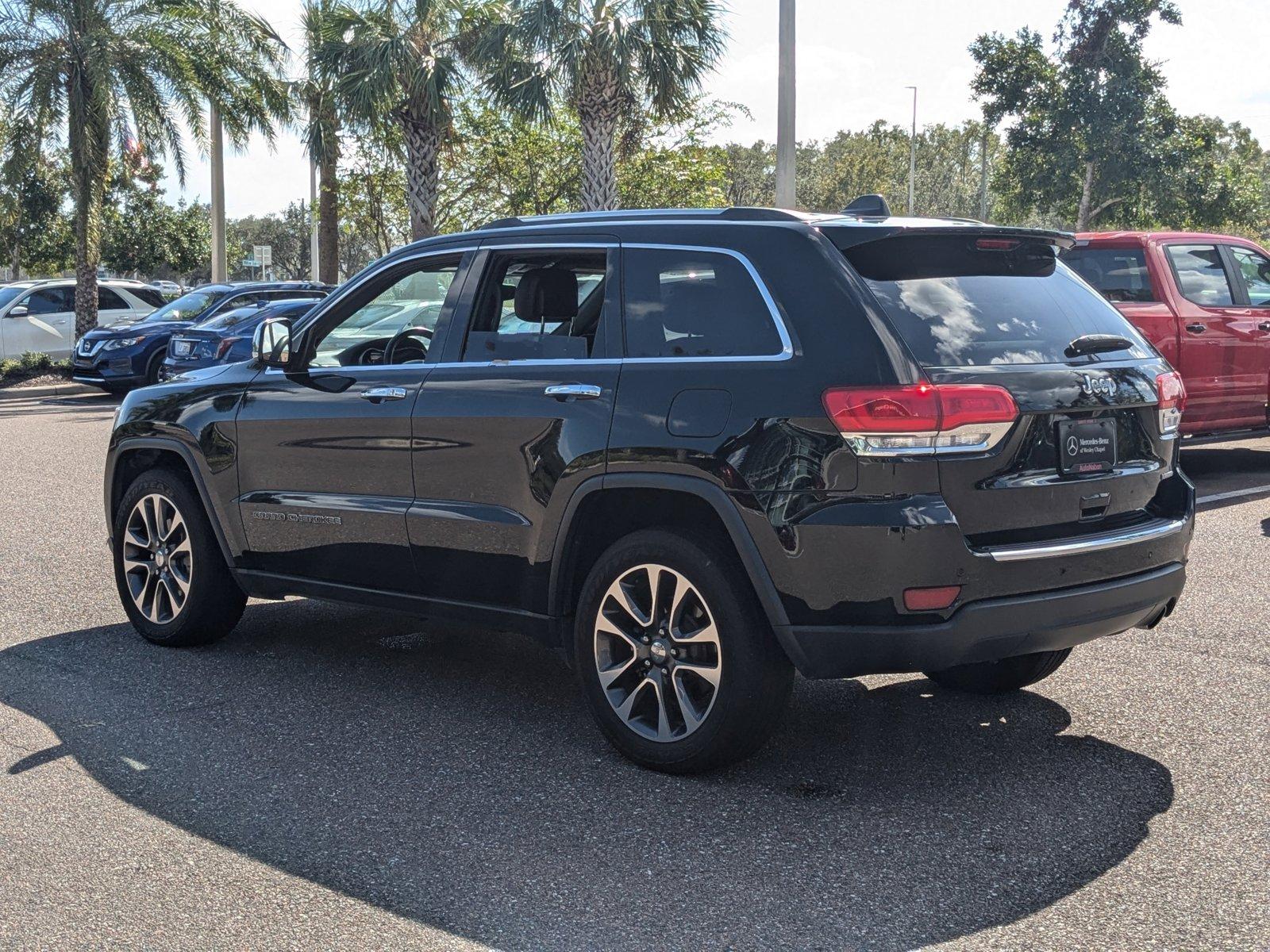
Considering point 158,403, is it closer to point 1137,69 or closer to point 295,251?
point 1137,69

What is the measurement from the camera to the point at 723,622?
4.41 metres

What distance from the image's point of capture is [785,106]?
18297 mm

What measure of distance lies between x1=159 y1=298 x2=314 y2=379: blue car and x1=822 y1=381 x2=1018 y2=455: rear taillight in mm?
14196

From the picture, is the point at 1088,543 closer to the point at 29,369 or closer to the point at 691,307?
the point at 691,307

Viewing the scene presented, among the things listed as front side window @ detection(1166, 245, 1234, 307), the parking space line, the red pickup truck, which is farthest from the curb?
the parking space line

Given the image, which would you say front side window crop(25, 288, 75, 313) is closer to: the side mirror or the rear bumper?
the side mirror

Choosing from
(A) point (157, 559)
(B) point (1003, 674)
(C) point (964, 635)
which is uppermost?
(C) point (964, 635)

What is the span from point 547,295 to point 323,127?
25709 millimetres

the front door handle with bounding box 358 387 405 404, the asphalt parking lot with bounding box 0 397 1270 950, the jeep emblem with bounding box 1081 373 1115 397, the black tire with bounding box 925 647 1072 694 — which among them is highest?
the jeep emblem with bounding box 1081 373 1115 397

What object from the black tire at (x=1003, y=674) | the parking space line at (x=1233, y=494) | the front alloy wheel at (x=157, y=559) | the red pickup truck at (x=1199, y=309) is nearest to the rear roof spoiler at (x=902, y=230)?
the black tire at (x=1003, y=674)

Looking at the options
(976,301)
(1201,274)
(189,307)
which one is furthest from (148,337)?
(976,301)

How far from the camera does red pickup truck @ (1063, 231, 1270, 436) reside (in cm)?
1122

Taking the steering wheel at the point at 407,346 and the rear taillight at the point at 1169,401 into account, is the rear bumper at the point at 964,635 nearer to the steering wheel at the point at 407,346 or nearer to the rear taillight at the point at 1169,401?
the rear taillight at the point at 1169,401

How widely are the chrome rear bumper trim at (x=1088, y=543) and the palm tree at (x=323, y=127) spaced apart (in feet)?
76.3
